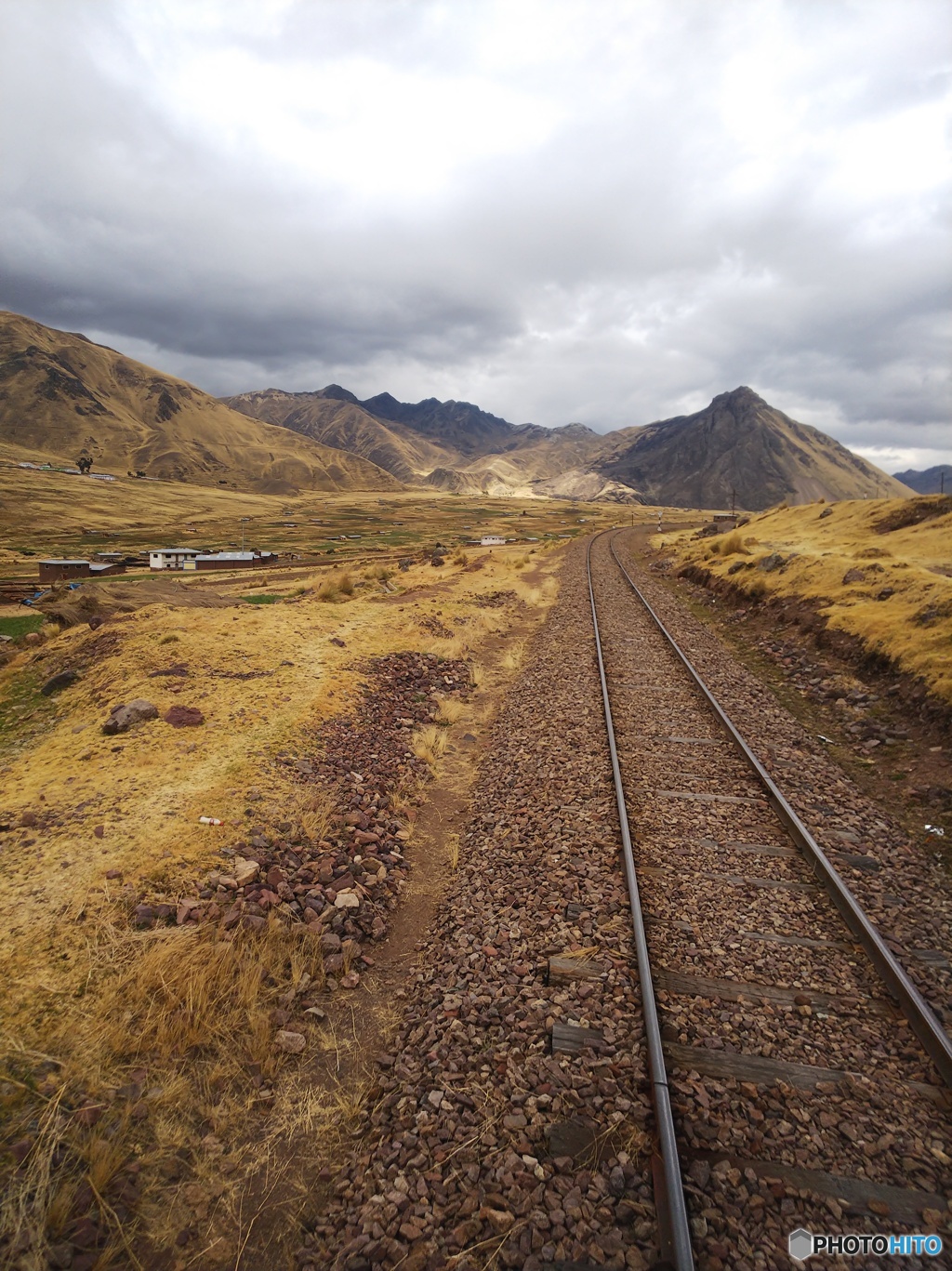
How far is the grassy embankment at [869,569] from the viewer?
13828 mm

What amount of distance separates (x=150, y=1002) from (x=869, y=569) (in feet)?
75.2

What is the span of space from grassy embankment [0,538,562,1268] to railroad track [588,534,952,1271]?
2639mm

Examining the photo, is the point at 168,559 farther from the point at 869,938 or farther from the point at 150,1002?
the point at 869,938

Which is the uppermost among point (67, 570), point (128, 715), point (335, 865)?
point (128, 715)

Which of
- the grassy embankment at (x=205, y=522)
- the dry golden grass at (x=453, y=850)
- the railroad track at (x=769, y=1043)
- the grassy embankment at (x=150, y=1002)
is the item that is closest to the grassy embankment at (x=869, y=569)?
Result: the railroad track at (x=769, y=1043)

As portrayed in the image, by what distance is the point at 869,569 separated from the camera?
65.2ft

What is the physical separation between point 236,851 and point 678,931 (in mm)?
5292

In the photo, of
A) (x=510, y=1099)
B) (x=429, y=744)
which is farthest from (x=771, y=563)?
(x=510, y=1099)

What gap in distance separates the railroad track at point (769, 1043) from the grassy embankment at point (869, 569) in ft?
23.4

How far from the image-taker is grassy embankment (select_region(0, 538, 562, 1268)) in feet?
12.8

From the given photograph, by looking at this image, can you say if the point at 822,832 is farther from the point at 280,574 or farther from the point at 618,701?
the point at 280,574

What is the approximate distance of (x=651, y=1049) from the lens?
4430mm

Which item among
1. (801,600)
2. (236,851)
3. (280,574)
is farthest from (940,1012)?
(280,574)

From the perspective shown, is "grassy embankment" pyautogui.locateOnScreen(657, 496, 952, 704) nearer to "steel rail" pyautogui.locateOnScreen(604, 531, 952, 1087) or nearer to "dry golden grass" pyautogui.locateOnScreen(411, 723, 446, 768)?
"steel rail" pyautogui.locateOnScreen(604, 531, 952, 1087)
